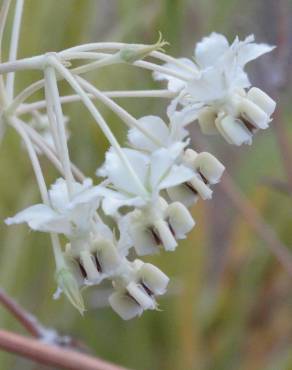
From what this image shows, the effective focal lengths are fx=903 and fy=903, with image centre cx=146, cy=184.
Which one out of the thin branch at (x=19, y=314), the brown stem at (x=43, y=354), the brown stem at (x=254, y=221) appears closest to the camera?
the brown stem at (x=43, y=354)

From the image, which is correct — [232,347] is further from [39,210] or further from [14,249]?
[39,210]

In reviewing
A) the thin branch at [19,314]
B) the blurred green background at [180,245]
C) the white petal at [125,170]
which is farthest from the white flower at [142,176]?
the blurred green background at [180,245]

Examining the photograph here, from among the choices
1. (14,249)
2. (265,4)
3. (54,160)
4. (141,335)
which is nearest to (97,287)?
(141,335)

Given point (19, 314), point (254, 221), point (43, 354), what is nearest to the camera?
point (43, 354)

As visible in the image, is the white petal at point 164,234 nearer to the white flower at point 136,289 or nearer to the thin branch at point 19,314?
the white flower at point 136,289


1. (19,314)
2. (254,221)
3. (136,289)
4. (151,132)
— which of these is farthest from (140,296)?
(254,221)

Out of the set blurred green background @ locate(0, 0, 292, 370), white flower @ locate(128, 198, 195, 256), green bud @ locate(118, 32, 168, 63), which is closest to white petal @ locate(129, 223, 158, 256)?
white flower @ locate(128, 198, 195, 256)

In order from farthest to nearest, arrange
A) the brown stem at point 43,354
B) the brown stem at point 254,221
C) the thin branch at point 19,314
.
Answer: the brown stem at point 254,221
the thin branch at point 19,314
the brown stem at point 43,354

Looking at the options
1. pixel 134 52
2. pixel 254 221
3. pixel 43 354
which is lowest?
pixel 43 354

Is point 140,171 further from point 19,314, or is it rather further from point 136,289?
point 19,314

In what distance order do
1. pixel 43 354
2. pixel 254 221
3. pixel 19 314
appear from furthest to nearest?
pixel 254 221 < pixel 19 314 < pixel 43 354
